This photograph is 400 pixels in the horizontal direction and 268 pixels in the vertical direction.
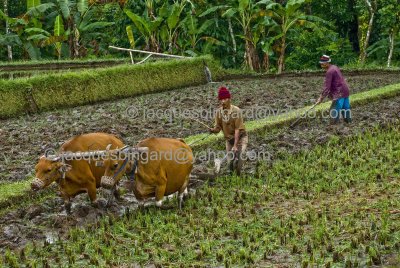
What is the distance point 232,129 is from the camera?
30.1ft

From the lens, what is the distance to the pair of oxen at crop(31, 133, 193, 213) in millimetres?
7262

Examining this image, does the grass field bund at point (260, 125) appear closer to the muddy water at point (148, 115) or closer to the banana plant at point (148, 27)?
the muddy water at point (148, 115)

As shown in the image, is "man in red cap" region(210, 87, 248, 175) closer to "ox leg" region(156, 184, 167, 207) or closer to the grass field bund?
the grass field bund

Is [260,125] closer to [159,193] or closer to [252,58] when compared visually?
[159,193]

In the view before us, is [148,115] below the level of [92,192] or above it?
below

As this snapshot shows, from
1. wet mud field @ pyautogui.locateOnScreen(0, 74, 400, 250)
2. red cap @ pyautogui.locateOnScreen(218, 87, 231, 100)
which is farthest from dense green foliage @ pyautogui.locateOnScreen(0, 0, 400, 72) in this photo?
red cap @ pyautogui.locateOnScreen(218, 87, 231, 100)

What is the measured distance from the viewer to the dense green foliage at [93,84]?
15500 millimetres

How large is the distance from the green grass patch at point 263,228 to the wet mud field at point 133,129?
16.7 inches

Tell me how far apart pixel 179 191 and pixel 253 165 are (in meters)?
2.17

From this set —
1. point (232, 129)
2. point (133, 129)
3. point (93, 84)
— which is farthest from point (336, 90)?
point (93, 84)

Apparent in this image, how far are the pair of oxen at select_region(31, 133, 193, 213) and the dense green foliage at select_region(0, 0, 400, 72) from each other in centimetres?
1565

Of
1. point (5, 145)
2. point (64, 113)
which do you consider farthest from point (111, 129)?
point (64, 113)

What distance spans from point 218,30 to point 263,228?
19459 mm

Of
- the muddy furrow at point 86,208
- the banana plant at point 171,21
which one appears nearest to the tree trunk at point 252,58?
the banana plant at point 171,21
